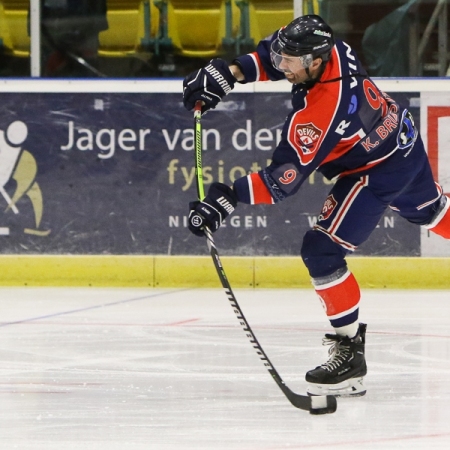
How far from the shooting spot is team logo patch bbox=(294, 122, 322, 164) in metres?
3.34

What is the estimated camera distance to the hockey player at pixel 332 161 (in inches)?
132

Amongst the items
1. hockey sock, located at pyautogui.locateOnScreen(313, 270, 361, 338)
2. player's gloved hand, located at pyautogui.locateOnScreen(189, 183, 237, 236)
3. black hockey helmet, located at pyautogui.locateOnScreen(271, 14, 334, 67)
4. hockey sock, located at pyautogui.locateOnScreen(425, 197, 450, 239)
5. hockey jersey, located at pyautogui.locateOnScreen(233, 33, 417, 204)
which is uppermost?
black hockey helmet, located at pyautogui.locateOnScreen(271, 14, 334, 67)

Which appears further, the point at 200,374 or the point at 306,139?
the point at 200,374

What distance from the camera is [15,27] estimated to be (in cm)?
739

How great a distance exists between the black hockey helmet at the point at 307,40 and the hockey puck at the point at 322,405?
1.01m

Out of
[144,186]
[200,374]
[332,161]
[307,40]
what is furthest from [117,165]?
[307,40]

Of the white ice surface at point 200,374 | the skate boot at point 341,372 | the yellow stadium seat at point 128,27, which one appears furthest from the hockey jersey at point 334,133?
the yellow stadium seat at point 128,27

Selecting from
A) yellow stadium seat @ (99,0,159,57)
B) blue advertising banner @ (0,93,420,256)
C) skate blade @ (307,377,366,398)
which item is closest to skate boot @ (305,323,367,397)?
skate blade @ (307,377,366,398)

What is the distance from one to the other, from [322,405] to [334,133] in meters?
0.81

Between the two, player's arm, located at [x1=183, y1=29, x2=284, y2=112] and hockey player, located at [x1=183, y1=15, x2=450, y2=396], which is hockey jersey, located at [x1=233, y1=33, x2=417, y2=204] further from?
player's arm, located at [x1=183, y1=29, x2=284, y2=112]

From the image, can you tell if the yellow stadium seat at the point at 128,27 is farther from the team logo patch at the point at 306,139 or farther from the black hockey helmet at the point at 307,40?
the team logo patch at the point at 306,139

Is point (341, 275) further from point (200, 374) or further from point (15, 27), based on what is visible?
point (15, 27)

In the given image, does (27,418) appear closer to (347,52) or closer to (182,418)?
(182,418)

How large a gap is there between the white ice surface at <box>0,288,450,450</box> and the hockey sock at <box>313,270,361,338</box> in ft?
0.77
